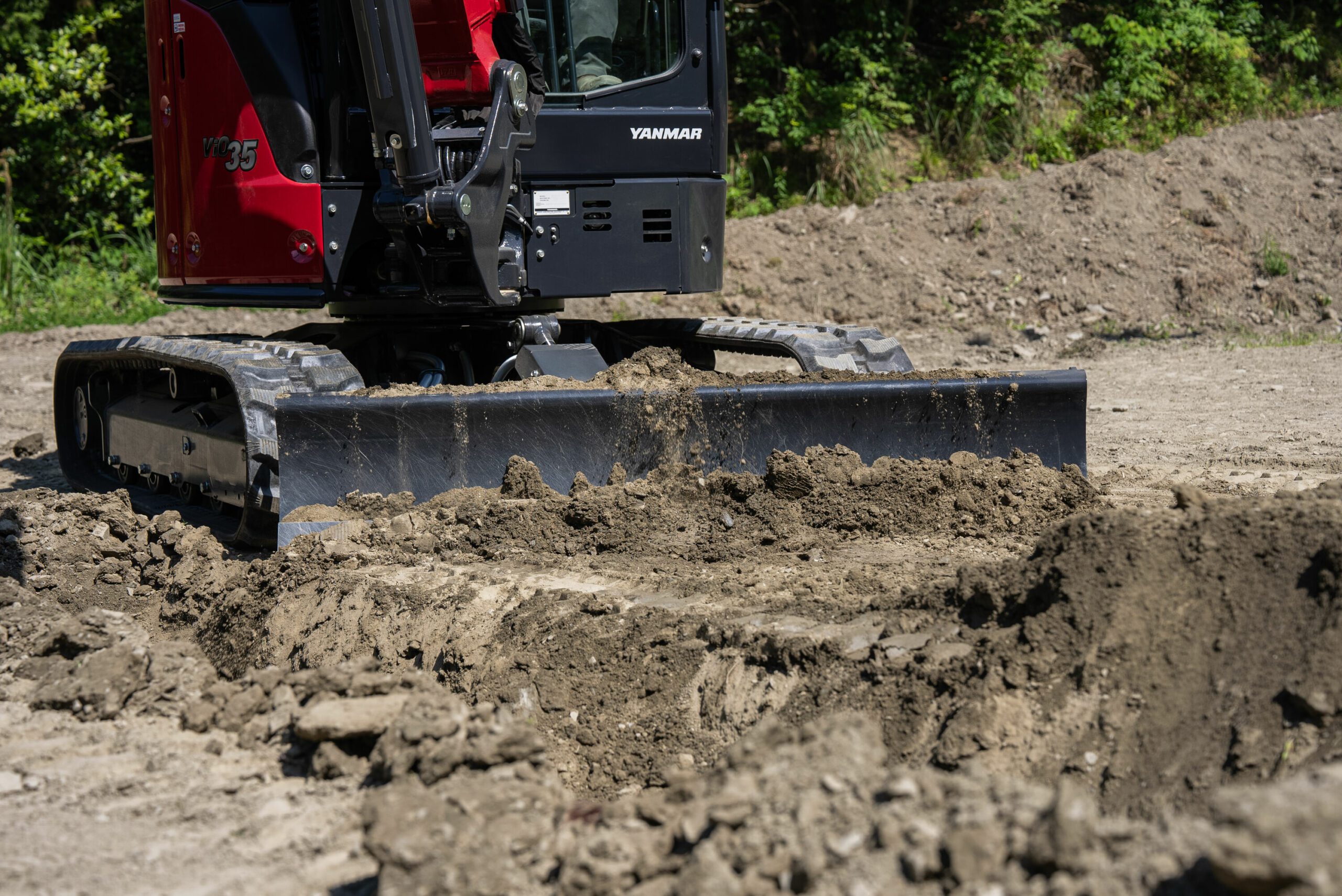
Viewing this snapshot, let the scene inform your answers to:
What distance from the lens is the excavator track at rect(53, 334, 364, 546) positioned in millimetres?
4660

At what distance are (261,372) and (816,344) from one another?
2.48 m

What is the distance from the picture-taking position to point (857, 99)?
45.6 feet

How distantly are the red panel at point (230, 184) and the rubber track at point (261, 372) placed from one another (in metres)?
0.33

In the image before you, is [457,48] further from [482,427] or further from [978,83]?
[978,83]

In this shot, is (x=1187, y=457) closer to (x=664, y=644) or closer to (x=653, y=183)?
(x=653, y=183)

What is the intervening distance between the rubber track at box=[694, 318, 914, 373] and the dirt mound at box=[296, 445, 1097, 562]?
1.03m

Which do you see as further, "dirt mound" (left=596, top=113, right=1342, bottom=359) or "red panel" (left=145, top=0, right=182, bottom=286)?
"dirt mound" (left=596, top=113, right=1342, bottom=359)

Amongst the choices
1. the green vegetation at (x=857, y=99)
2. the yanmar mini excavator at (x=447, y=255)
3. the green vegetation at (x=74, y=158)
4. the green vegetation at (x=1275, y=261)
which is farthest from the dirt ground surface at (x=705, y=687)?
the green vegetation at (x=857, y=99)

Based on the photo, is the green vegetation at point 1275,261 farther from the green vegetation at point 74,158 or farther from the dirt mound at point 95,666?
the green vegetation at point 74,158

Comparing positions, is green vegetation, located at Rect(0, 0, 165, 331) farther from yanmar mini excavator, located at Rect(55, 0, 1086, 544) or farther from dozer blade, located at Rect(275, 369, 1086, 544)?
dozer blade, located at Rect(275, 369, 1086, 544)

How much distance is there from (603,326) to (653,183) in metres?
1.06

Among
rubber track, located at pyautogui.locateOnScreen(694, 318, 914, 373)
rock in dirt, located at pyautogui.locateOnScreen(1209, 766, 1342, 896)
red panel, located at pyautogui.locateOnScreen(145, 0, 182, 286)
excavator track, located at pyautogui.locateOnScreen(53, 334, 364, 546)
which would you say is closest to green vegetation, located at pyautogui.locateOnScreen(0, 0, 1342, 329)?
excavator track, located at pyautogui.locateOnScreen(53, 334, 364, 546)

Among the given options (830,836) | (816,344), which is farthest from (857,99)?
(830,836)

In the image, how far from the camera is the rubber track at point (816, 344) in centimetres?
573
